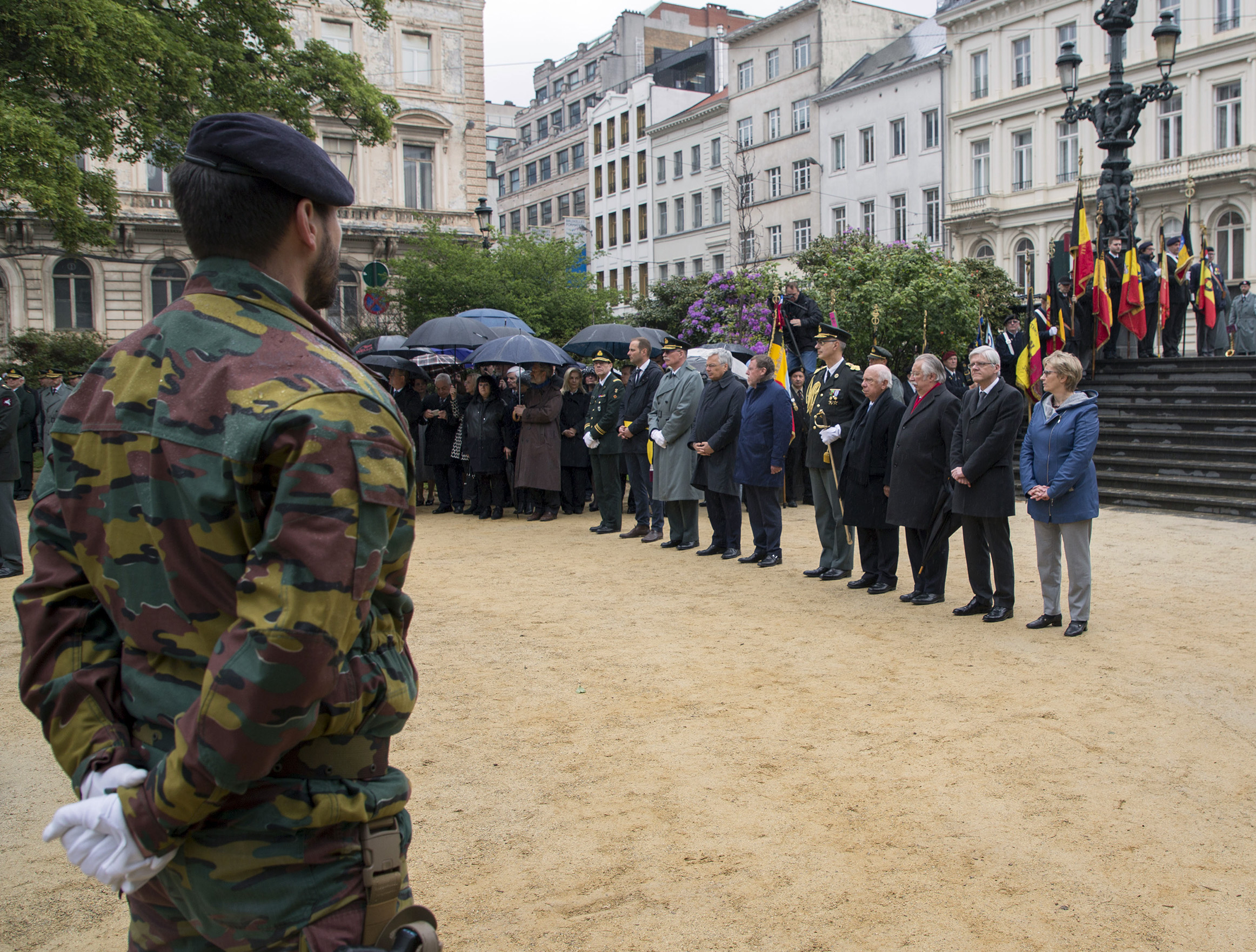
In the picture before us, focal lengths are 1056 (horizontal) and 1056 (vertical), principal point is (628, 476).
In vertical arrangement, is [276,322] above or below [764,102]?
below

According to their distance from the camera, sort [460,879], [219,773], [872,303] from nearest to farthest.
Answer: [219,773]
[460,879]
[872,303]

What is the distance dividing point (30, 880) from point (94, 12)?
15.2 metres

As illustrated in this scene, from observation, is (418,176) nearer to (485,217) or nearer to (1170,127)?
(485,217)

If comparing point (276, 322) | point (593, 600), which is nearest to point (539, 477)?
point (593, 600)

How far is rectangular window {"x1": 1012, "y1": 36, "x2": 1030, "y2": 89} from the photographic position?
142 feet

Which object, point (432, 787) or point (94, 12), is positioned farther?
point (94, 12)

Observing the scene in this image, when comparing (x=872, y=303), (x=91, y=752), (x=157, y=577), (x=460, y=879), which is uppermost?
(x=872, y=303)

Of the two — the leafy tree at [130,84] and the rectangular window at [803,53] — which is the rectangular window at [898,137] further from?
the leafy tree at [130,84]

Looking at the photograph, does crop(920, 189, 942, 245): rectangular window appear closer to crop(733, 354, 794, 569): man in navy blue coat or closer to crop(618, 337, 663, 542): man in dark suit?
crop(618, 337, 663, 542): man in dark suit

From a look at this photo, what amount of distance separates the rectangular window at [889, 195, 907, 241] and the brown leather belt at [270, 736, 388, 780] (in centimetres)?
4929

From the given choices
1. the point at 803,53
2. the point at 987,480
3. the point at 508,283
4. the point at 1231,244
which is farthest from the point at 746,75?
the point at 987,480

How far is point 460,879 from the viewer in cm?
394

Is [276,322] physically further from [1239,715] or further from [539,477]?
[539,477]

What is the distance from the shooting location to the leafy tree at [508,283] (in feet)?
104
